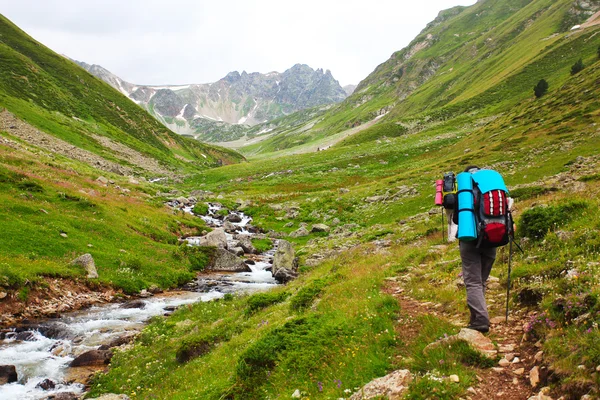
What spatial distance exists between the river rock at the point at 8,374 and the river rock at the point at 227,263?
680 inches

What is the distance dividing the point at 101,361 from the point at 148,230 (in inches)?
793

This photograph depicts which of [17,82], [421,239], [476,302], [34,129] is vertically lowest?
[421,239]

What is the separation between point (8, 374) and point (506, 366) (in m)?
15.6

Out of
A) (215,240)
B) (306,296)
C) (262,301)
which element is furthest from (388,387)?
(215,240)

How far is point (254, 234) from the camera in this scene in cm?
4128

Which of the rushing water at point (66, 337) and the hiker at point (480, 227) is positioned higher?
the hiker at point (480, 227)

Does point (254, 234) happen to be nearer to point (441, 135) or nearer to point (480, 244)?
point (480, 244)

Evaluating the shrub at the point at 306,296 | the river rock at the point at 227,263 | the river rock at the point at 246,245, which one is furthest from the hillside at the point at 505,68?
the shrub at the point at 306,296

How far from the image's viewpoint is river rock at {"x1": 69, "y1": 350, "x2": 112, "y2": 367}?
533 inches

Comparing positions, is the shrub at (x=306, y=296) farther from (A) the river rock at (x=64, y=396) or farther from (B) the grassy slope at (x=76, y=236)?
(B) the grassy slope at (x=76, y=236)

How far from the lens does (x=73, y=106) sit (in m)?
111

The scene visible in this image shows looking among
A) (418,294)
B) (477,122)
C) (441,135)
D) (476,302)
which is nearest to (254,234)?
(418,294)

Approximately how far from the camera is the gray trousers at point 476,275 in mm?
7309

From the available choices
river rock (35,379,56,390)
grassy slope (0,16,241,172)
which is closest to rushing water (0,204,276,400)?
river rock (35,379,56,390)
